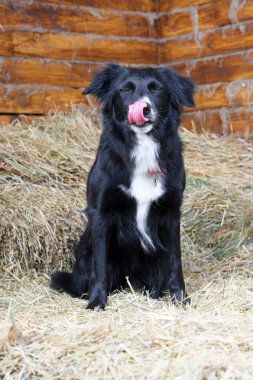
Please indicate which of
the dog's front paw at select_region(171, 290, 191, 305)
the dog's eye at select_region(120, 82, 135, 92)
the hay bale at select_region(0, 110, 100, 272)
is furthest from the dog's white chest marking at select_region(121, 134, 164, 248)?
the hay bale at select_region(0, 110, 100, 272)

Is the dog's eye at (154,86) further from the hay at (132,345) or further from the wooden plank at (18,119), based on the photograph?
the wooden plank at (18,119)

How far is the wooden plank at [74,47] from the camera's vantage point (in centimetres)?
567

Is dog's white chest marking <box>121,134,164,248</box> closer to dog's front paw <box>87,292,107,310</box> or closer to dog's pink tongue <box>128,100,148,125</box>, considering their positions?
dog's pink tongue <box>128,100,148,125</box>

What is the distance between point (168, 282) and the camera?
3805 mm

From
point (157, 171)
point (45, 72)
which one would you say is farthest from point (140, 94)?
point (45, 72)

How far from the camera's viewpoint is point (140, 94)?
355 cm

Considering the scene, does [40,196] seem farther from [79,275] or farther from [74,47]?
[74,47]

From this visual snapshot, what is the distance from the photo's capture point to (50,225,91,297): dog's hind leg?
3.95 meters

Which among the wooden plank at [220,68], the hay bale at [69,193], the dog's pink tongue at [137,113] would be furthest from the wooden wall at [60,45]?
the dog's pink tongue at [137,113]

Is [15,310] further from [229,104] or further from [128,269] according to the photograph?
[229,104]

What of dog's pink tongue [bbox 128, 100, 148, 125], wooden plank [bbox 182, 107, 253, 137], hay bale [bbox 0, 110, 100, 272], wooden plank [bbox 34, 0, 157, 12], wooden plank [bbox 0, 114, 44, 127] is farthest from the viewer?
wooden plank [bbox 34, 0, 157, 12]

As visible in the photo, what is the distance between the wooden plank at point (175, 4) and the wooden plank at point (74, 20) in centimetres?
21

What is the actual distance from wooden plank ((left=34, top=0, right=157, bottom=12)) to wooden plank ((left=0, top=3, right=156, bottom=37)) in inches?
1.8

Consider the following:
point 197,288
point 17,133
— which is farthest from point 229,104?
point 197,288
